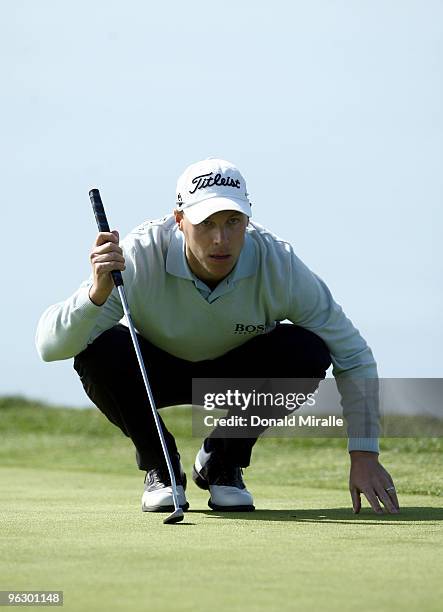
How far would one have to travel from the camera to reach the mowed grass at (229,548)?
2.29 m

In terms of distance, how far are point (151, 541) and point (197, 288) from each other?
1322 mm

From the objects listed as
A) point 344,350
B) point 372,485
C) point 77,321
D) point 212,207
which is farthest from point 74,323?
point 372,485

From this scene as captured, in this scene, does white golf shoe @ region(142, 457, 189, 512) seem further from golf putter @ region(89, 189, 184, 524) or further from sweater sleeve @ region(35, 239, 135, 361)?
sweater sleeve @ region(35, 239, 135, 361)

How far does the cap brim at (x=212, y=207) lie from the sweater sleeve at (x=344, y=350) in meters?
0.36

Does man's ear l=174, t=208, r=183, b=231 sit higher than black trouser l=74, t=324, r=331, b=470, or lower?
higher

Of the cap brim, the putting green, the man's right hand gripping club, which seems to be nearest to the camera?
the putting green

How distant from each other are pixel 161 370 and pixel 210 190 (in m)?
0.89

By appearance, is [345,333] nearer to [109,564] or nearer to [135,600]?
[109,564]

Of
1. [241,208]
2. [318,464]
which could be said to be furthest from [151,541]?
[318,464]

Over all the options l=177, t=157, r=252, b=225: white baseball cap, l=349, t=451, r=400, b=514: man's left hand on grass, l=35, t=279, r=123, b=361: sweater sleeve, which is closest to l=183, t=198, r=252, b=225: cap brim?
l=177, t=157, r=252, b=225: white baseball cap

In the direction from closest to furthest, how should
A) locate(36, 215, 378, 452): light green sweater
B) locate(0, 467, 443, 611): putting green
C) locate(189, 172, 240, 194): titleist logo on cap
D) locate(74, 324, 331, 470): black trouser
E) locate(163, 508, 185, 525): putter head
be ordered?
locate(0, 467, 443, 611): putting green
locate(163, 508, 185, 525): putter head
locate(189, 172, 240, 194): titleist logo on cap
locate(36, 215, 378, 452): light green sweater
locate(74, 324, 331, 470): black trouser

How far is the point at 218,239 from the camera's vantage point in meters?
3.97

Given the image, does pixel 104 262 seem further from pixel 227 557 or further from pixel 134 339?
pixel 227 557

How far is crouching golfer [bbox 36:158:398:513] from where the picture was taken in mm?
3996
